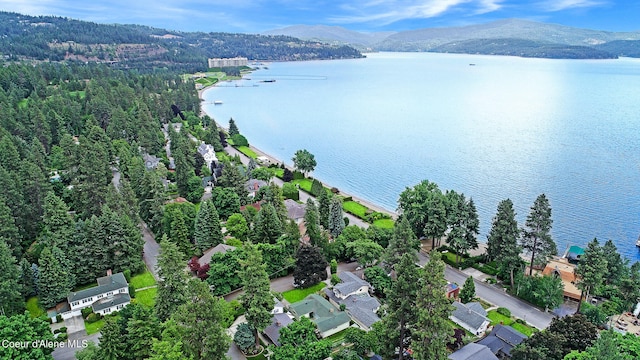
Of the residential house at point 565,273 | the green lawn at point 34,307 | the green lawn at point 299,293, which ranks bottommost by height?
the green lawn at point 34,307

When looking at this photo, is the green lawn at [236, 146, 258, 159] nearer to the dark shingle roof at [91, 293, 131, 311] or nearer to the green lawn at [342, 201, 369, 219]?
the green lawn at [342, 201, 369, 219]

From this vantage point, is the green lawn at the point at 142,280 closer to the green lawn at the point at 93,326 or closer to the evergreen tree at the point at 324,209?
the green lawn at the point at 93,326

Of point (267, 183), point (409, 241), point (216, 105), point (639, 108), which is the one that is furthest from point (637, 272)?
point (216, 105)

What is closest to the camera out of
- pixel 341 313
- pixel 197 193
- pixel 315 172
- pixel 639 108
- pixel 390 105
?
pixel 341 313

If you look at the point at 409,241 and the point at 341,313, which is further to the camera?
the point at 409,241

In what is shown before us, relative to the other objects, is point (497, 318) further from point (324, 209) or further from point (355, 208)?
point (355, 208)

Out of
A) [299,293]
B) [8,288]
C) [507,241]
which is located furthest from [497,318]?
[8,288]

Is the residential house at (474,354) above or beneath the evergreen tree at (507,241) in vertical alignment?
beneath

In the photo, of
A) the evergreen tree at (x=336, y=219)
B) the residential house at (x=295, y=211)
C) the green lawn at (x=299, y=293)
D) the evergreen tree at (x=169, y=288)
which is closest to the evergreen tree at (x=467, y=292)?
the green lawn at (x=299, y=293)

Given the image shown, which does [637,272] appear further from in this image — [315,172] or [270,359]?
[315,172]
